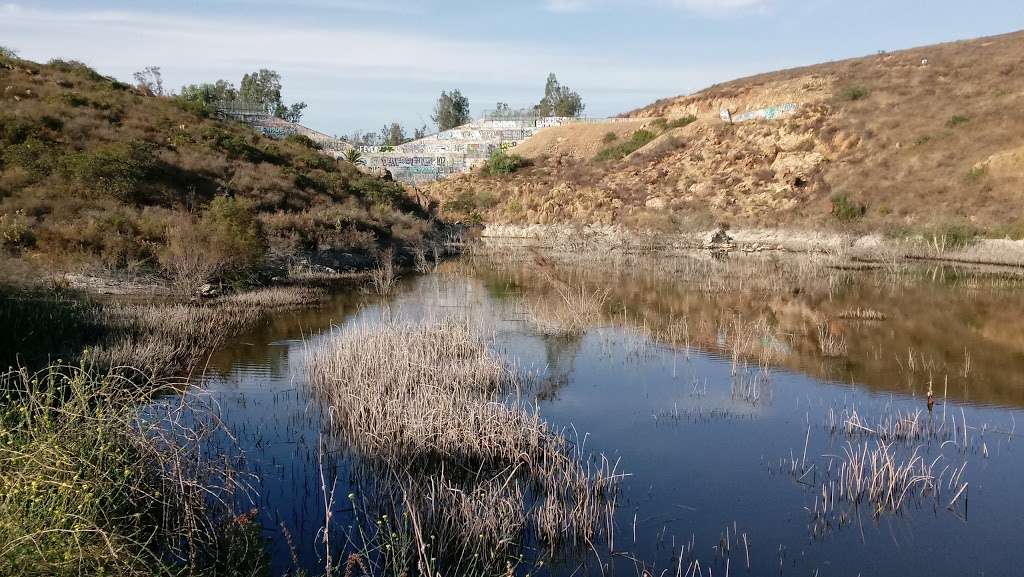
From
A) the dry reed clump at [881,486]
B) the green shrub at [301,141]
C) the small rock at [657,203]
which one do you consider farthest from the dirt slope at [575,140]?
the dry reed clump at [881,486]

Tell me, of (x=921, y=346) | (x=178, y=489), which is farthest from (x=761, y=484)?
(x=921, y=346)

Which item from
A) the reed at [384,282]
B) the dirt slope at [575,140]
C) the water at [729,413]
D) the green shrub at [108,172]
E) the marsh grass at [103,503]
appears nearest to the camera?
the marsh grass at [103,503]

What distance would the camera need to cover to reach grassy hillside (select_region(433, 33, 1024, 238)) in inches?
1487

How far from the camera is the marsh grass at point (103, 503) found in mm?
3977

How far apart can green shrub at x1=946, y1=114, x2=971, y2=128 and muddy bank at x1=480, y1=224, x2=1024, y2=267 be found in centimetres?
1332

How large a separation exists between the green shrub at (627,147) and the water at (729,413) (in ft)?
143

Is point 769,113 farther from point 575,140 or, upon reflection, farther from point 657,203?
point 575,140

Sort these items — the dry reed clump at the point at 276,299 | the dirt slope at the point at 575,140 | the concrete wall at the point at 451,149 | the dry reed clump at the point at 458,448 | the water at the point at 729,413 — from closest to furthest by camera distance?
1. the dry reed clump at the point at 458,448
2. the water at the point at 729,413
3. the dry reed clump at the point at 276,299
4. the dirt slope at the point at 575,140
5. the concrete wall at the point at 451,149

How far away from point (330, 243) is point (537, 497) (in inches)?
882

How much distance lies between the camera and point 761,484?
802 cm

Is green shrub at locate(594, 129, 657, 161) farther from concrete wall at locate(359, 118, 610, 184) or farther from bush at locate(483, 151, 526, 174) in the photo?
concrete wall at locate(359, 118, 610, 184)

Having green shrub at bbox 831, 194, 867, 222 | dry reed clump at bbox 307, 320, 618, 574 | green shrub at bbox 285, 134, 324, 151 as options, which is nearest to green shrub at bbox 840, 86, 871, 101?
green shrub at bbox 831, 194, 867, 222

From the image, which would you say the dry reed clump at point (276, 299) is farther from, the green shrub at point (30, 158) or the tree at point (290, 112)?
the tree at point (290, 112)

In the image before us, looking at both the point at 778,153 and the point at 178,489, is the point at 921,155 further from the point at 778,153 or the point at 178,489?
the point at 178,489
